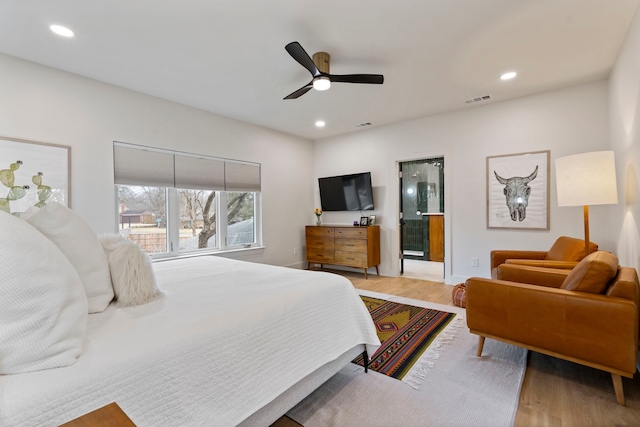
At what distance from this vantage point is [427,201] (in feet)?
20.8

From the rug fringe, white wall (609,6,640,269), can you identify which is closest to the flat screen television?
the rug fringe

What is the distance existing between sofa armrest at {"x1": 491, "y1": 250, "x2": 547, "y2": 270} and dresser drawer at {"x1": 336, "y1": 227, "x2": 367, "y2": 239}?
1.88 metres

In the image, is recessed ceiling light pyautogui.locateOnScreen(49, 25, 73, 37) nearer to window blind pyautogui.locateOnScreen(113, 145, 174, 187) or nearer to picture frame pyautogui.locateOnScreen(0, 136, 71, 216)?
picture frame pyautogui.locateOnScreen(0, 136, 71, 216)

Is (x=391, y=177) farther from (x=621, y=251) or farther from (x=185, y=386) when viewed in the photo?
(x=185, y=386)

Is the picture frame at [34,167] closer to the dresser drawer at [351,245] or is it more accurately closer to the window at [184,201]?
the window at [184,201]

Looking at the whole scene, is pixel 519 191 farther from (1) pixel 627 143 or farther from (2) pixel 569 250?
(1) pixel 627 143

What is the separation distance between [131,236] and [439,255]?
18.7 ft

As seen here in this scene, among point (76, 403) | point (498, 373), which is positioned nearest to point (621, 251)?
point (498, 373)

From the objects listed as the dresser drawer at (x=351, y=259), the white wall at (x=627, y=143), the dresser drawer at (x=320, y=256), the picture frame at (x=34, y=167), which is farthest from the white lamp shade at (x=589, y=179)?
the picture frame at (x=34, y=167)

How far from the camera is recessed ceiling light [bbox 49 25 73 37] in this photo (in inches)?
86.7

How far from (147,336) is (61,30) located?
263 centimetres

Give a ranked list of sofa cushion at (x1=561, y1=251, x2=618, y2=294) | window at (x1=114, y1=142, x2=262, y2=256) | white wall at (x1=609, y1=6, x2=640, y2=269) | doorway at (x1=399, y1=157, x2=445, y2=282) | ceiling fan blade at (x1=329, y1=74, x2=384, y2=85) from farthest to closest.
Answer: doorway at (x1=399, y1=157, x2=445, y2=282) → window at (x1=114, y1=142, x2=262, y2=256) → ceiling fan blade at (x1=329, y1=74, x2=384, y2=85) → white wall at (x1=609, y1=6, x2=640, y2=269) → sofa cushion at (x1=561, y1=251, x2=618, y2=294)

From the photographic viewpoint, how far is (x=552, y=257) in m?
2.96

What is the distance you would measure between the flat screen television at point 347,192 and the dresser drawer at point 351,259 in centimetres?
83
